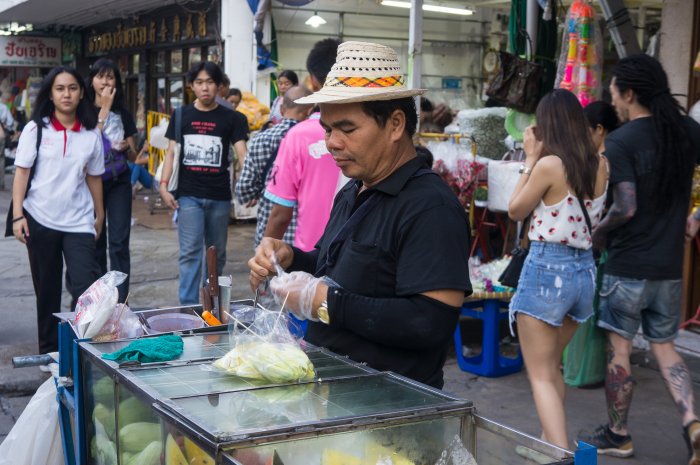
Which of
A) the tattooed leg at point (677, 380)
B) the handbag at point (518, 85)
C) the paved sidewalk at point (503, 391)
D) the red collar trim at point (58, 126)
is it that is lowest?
the paved sidewalk at point (503, 391)

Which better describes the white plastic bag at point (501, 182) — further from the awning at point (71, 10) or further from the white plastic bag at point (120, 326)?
the awning at point (71, 10)

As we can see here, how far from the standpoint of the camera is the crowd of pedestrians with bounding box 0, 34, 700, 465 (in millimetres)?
2516

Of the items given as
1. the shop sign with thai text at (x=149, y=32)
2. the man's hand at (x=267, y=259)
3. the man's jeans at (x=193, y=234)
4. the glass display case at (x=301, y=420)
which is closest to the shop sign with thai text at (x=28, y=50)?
the shop sign with thai text at (x=149, y=32)

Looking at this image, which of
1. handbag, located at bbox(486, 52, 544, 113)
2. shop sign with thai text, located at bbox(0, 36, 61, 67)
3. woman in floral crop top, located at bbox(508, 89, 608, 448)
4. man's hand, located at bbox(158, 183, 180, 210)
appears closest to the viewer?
woman in floral crop top, located at bbox(508, 89, 608, 448)

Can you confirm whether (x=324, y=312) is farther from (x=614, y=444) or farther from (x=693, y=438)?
(x=614, y=444)

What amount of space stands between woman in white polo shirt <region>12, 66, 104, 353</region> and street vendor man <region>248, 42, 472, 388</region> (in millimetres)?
3552

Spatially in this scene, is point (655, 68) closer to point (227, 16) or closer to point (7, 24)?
point (227, 16)

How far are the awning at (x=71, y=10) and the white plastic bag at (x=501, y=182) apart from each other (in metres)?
10.8

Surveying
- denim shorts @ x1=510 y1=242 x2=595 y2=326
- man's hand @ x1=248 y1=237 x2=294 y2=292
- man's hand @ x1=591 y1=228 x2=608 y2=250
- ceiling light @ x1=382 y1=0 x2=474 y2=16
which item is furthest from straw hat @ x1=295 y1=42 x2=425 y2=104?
ceiling light @ x1=382 y1=0 x2=474 y2=16

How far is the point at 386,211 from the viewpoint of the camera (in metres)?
2.56

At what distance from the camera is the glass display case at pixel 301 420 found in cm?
206

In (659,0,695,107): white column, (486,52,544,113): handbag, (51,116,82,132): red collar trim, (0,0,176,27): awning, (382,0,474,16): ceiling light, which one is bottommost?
(51,116,82,132): red collar trim

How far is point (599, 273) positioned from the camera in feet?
18.5

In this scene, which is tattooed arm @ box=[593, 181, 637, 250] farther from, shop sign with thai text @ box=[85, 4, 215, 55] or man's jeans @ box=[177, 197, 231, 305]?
shop sign with thai text @ box=[85, 4, 215, 55]
